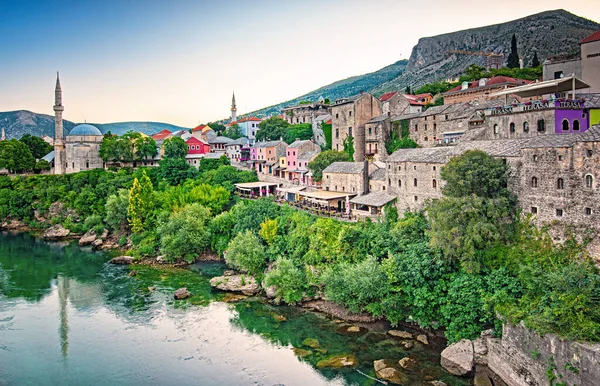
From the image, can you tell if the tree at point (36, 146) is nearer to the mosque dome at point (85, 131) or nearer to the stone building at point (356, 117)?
the mosque dome at point (85, 131)

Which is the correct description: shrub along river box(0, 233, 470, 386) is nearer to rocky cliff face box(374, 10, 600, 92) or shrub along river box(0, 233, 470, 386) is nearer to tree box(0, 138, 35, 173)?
tree box(0, 138, 35, 173)

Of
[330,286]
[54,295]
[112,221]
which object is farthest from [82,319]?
[112,221]

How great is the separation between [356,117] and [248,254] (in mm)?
18605

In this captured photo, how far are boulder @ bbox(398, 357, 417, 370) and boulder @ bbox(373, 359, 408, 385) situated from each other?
38 cm

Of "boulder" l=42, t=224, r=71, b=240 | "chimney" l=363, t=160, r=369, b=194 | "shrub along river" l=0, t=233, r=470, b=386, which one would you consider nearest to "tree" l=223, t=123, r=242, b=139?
"boulder" l=42, t=224, r=71, b=240

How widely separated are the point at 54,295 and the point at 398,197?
2309cm

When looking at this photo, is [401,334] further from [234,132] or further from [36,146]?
[36,146]

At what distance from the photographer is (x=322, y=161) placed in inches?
1561

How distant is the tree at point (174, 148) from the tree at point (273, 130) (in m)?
10.0

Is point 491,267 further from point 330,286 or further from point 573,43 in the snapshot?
point 573,43

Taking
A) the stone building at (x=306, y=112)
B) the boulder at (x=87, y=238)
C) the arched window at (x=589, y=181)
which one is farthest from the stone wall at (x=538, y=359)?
the stone building at (x=306, y=112)

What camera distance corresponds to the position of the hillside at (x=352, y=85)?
14162 cm

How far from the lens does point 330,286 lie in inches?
942

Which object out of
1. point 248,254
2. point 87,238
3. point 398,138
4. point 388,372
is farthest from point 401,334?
point 87,238
